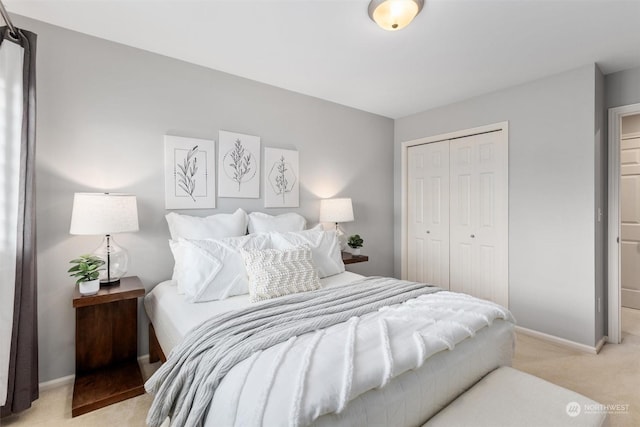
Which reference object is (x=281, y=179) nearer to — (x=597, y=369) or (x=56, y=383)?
(x=56, y=383)

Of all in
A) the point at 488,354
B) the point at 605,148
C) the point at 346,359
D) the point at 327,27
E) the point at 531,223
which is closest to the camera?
the point at 346,359

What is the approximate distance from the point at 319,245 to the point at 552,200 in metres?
2.24

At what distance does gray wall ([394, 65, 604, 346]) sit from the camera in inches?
103

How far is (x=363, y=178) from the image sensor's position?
393 centimetres

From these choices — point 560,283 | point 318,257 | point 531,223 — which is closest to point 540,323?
point 560,283

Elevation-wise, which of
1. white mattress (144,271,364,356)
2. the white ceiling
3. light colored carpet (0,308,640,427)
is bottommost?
light colored carpet (0,308,640,427)

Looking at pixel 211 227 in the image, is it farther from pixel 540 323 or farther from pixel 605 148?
pixel 605 148

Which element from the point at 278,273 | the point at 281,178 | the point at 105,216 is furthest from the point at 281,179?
the point at 105,216

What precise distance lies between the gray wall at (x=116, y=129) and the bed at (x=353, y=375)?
1041mm

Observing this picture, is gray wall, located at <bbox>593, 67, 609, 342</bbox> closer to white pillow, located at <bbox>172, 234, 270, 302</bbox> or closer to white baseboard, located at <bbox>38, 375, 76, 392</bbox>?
white pillow, located at <bbox>172, 234, 270, 302</bbox>

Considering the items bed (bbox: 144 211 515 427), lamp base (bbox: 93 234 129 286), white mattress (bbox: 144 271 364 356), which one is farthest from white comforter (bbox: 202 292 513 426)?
lamp base (bbox: 93 234 129 286)

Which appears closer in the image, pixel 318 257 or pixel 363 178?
pixel 318 257

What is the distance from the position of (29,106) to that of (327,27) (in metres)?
1.95

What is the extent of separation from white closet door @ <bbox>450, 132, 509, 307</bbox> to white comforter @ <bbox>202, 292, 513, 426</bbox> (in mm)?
2039
